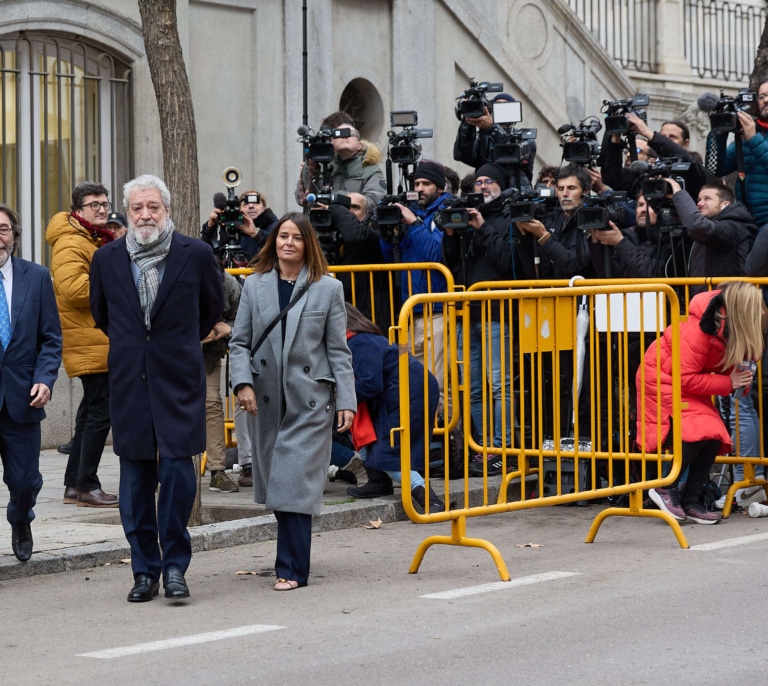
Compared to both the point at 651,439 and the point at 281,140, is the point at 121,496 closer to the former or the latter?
the point at 651,439

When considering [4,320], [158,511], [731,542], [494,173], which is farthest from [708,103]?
[158,511]

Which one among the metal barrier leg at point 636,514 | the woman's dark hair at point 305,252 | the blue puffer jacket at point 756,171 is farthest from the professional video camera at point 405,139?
the woman's dark hair at point 305,252

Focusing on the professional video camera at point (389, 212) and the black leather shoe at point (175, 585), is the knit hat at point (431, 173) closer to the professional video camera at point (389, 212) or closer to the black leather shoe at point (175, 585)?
the professional video camera at point (389, 212)

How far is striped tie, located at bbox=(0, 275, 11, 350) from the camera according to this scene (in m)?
7.74

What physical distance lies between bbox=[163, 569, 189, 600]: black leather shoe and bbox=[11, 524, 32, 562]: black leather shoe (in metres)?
1.07

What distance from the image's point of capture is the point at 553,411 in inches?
339

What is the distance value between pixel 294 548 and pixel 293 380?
31.4 inches

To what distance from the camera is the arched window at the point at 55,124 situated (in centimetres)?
1377

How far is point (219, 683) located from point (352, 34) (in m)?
11.9

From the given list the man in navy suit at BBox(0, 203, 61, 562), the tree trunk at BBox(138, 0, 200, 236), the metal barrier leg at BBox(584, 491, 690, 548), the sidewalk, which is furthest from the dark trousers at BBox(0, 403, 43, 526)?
the metal barrier leg at BBox(584, 491, 690, 548)

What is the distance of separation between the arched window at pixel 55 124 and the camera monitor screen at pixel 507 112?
4563 millimetres

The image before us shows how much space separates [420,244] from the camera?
36.7 ft

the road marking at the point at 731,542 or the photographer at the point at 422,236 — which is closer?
the road marking at the point at 731,542

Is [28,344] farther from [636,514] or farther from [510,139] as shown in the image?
[510,139]
